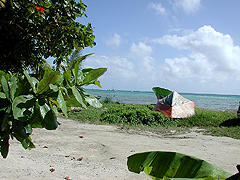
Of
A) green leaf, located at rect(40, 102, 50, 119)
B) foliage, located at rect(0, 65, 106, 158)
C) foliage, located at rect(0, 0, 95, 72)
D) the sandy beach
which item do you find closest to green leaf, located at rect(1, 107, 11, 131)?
foliage, located at rect(0, 65, 106, 158)

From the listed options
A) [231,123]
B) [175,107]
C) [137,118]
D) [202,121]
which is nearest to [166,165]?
[137,118]

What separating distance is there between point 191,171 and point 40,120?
0.76 metres

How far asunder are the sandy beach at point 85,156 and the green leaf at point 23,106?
294 cm

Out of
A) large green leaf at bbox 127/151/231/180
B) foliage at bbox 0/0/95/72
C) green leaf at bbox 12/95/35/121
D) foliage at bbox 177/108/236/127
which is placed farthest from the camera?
foliage at bbox 177/108/236/127

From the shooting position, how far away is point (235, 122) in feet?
32.7

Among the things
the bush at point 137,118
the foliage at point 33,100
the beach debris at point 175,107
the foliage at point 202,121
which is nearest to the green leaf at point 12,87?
the foliage at point 33,100

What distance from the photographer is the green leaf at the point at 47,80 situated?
2.17 feet

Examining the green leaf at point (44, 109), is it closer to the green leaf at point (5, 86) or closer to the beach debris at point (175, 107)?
the green leaf at point (5, 86)

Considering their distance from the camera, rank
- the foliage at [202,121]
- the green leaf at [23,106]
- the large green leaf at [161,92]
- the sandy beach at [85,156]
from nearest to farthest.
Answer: the green leaf at [23,106] → the sandy beach at [85,156] → the foliage at [202,121] → the large green leaf at [161,92]

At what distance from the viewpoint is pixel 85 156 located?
14.5 ft

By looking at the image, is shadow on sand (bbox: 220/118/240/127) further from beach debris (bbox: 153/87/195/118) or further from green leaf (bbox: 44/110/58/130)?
green leaf (bbox: 44/110/58/130)

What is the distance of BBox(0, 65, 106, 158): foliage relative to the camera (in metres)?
0.67

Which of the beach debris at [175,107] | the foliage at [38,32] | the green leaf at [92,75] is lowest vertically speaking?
the beach debris at [175,107]

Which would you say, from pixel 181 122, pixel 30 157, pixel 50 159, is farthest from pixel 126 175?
pixel 181 122
